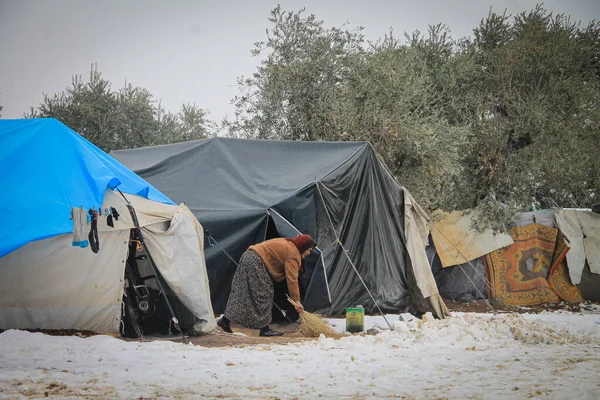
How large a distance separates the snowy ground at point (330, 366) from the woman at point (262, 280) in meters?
1.03

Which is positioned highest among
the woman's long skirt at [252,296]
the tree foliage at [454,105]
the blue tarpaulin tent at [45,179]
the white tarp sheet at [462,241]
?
the tree foliage at [454,105]

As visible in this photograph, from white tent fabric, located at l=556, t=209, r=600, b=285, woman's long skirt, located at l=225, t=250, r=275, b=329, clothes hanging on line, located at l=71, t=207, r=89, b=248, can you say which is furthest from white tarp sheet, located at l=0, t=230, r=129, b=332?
white tent fabric, located at l=556, t=209, r=600, b=285

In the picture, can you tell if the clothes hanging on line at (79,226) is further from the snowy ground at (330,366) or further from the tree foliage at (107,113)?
the tree foliage at (107,113)

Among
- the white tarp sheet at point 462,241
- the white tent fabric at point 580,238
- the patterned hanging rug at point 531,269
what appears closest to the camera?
the white tarp sheet at point 462,241

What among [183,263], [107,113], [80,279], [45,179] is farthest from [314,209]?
[107,113]

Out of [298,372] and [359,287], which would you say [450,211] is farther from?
[298,372]

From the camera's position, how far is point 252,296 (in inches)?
309

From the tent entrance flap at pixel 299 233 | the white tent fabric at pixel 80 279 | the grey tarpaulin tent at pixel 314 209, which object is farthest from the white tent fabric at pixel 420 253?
the white tent fabric at pixel 80 279

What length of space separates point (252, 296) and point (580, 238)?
7.77m

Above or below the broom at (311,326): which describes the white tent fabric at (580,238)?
above

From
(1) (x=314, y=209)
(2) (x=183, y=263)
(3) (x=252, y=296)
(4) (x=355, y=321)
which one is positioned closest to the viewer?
(2) (x=183, y=263)

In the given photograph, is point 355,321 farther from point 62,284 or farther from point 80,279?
point 62,284

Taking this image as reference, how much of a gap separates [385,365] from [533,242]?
26.1 ft

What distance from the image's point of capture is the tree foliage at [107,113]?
789 inches
